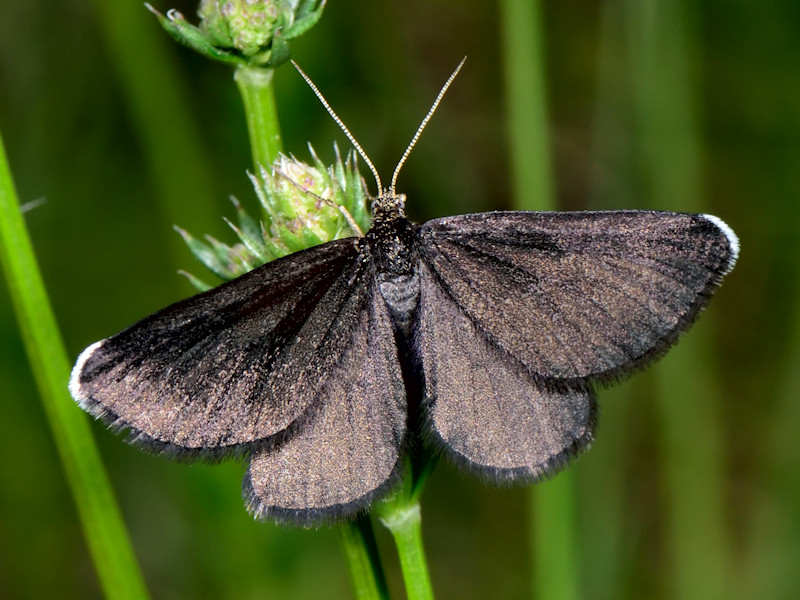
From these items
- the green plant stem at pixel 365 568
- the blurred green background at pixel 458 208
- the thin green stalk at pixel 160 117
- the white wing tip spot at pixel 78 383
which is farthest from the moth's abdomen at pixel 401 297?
the thin green stalk at pixel 160 117

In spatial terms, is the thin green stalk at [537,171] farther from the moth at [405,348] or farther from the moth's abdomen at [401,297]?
the moth's abdomen at [401,297]

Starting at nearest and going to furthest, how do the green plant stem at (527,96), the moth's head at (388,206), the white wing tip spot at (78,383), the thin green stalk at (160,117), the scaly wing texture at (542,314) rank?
the white wing tip spot at (78,383)
the scaly wing texture at (542,314)
the moth's head at (388,206)
the green plant stem at (527,96)
the thin green stalk at (160,117)

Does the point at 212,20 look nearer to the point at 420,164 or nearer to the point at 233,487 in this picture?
the point at 233,487

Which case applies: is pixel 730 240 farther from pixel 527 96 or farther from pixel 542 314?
pixel 527 96

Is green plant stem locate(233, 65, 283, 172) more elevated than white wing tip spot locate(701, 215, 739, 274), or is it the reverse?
green plant stem locate(233, 65, 283, 172)

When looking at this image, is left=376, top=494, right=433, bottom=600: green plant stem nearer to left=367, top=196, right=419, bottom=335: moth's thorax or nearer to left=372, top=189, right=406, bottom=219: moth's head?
left=367, top=196, right=419, bottom=335: moth's thorax

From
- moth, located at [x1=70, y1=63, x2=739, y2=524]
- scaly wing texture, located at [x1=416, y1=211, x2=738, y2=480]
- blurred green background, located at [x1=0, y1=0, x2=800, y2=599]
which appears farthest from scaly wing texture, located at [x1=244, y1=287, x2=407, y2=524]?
blurred green background, located at [x1=0, y1=0, x2=800, y2=599]

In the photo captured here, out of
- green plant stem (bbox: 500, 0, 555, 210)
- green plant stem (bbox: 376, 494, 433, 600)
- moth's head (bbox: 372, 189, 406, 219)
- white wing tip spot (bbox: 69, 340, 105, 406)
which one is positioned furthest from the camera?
green plant stem (bbox: 500, 0, 555, 210)

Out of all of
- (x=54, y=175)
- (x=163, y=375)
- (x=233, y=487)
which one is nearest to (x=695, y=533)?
(x=233, y=487)
